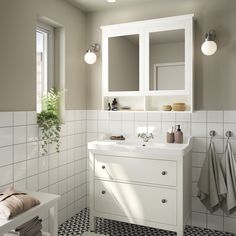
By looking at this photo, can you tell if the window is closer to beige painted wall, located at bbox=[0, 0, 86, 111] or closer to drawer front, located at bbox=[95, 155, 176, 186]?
beige painted wall, located at bbox=[0, 0, 86, 111]

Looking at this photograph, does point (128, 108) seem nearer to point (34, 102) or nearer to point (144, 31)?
point (144, 31)

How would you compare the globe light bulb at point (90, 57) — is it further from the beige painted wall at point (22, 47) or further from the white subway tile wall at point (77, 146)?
the white subway tile wall at point (77, 146)

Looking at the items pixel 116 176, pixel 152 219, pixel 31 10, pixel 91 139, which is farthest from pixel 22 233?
pixel 31 10

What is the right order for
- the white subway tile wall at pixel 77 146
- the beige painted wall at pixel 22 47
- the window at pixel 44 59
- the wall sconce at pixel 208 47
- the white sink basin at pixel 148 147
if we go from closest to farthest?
the beige painted wall at pixel 22 47 → the white subway tile wall at pixel 77 146 → the white sink basin at pixel 148 147 → the wall sconce at pixel 208 47 → the window at pixel 44 59

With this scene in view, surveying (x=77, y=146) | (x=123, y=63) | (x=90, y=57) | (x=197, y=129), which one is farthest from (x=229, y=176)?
(x=90, y=57)

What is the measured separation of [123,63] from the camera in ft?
9.68

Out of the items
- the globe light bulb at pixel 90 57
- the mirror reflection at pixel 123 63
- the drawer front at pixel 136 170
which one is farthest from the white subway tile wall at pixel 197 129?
the globe light bulb at pixel 90 57

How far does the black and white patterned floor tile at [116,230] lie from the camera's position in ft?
8.98

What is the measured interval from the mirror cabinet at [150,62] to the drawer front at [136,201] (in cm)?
85

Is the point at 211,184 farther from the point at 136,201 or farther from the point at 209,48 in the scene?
the point at 209,48

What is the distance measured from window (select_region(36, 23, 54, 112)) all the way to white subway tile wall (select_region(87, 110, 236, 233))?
82cm

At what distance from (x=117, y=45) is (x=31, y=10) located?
947mm

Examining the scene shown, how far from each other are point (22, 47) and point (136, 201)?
1714 millimetres

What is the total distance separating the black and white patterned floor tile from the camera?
2.74 meters
